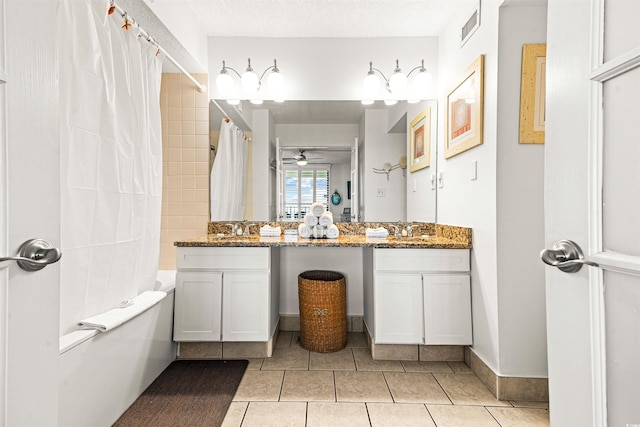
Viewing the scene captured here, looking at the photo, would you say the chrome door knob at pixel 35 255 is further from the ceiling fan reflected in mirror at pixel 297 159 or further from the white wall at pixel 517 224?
the ceiling fan reflected in mirror at pixel 297 159

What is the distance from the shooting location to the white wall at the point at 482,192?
5.90 feet

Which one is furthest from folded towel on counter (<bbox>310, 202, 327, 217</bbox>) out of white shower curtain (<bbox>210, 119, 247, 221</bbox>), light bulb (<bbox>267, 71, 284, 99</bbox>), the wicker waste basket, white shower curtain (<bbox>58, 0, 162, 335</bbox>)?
white shower curtain (<bbox>58, 0, 162, 335</bbox>)

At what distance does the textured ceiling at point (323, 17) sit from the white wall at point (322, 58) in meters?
0.05

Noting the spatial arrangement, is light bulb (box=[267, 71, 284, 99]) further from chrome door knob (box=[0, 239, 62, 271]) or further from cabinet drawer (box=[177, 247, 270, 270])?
chrome door knob (box=[0, 239, 62, 271])

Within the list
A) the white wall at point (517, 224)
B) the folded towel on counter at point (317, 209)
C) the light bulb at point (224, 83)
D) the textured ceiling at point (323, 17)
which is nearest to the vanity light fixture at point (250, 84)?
the light bulb at point (224, 83)

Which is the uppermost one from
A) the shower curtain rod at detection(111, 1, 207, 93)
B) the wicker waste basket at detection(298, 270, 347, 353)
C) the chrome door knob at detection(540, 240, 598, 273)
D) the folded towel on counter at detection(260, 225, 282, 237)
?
the shower curtain rod at detection(111, 1, 207, 93)

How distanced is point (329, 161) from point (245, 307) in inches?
52.5

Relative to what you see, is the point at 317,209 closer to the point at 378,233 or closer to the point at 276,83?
the point at 378,233

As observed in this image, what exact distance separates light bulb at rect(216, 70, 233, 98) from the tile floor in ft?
6.68

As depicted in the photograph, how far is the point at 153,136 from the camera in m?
1.96

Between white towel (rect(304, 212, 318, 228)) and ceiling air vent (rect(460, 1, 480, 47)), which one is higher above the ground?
ceiling air vent (rect(460, 1, 480, 47))

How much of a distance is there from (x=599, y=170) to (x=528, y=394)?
167 cm

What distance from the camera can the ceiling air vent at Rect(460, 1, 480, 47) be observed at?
1960mm

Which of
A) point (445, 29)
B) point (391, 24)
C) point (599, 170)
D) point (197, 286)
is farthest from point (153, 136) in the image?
point (445, 29)
